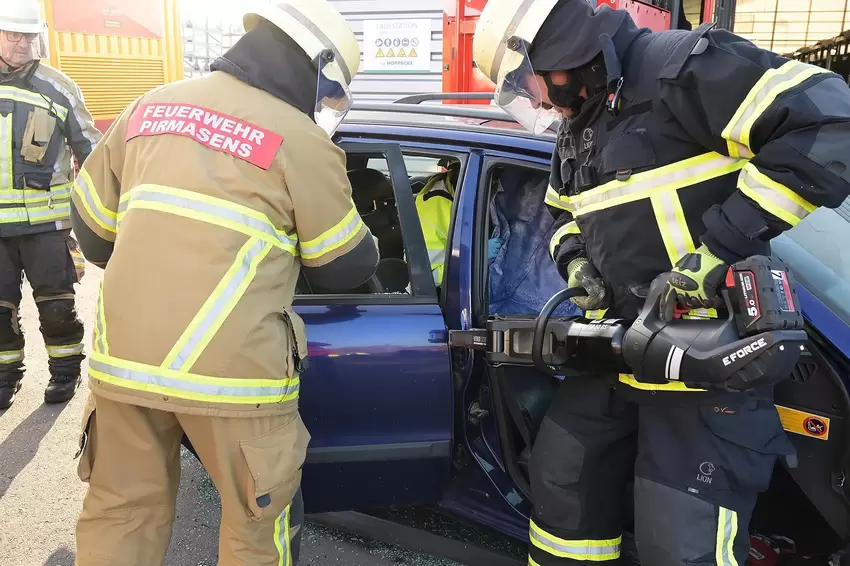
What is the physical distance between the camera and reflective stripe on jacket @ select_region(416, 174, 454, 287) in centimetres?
258

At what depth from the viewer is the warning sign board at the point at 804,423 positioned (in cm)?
172

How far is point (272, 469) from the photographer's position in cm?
166

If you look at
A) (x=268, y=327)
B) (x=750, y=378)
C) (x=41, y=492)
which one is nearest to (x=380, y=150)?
(x=268, y=327)

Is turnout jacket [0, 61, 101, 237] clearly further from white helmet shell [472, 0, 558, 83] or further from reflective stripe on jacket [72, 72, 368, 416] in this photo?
white helmet shell [472, 0, 558, 83]

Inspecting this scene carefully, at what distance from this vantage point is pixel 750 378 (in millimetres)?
1395

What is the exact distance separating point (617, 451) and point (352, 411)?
0.76m

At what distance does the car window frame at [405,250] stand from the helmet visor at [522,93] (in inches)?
17.9

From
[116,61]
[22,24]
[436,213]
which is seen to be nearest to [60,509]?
[436,213]

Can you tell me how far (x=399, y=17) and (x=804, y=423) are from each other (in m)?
5.98

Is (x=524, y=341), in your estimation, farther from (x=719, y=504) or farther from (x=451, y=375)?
(x=719, y=504)

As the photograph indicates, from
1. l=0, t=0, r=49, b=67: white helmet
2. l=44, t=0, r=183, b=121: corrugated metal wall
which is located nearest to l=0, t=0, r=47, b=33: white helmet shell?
l=0, t=0, r=49, b=67: white helmet

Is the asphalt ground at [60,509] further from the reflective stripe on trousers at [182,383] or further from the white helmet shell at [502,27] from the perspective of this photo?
the white helmet shell at [502,27]

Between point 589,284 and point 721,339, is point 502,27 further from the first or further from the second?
point 721,339

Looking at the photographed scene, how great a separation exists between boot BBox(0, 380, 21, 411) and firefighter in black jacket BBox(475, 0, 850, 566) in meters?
2.87
